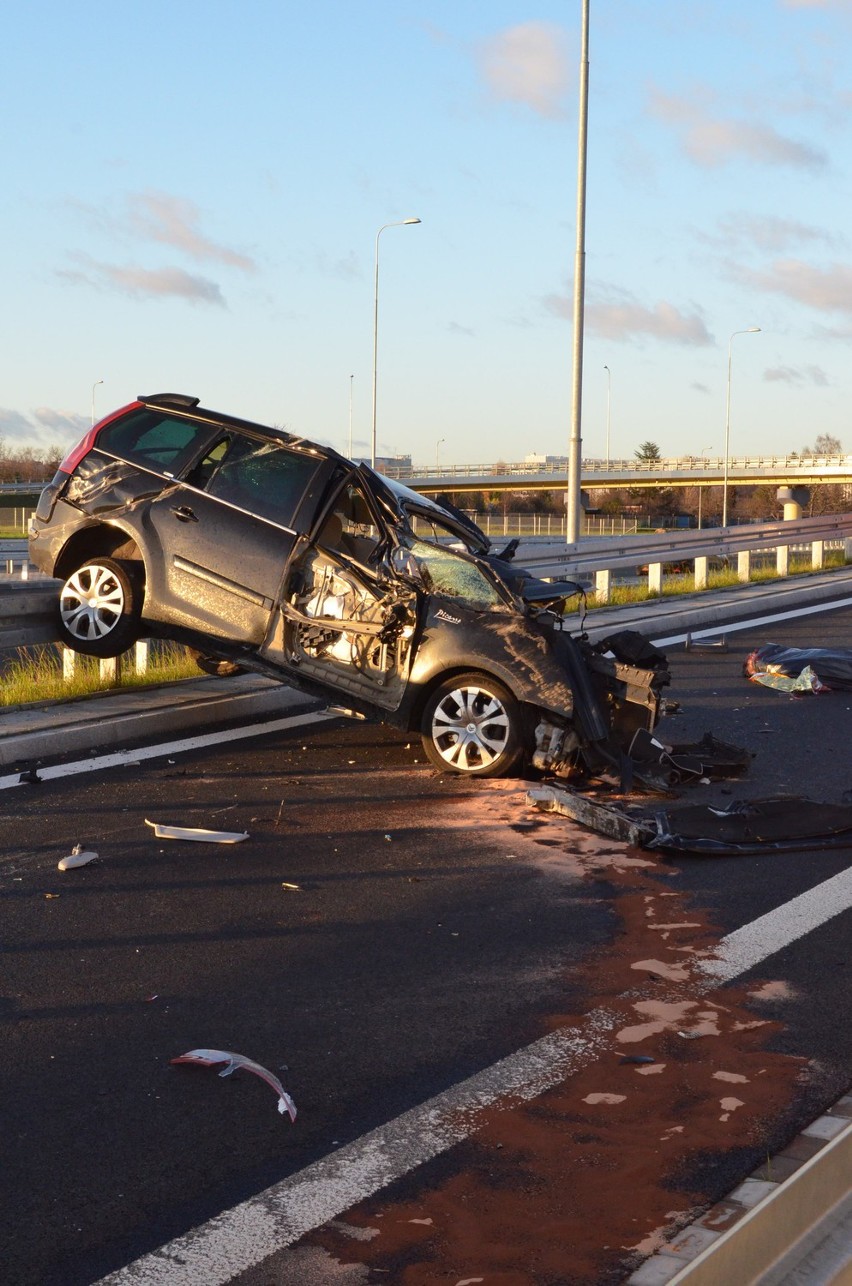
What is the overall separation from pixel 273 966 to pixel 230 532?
14.1ft

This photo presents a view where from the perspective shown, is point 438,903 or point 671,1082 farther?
point 438,903

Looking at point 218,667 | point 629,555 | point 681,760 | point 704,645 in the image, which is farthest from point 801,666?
point 629,555

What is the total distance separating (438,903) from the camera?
22.0 feet

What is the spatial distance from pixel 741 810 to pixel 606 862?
118 cm

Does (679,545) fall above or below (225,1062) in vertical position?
above

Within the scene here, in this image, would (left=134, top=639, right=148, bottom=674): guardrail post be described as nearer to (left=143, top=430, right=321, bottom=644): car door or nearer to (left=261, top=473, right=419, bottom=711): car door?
(left=143, top=430, right=321, bottom=644): car door

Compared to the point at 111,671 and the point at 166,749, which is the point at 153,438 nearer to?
the point at 111,671

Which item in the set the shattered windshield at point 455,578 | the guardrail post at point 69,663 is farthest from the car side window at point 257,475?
the guardrail post at point 69,663

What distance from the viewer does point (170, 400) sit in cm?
1017

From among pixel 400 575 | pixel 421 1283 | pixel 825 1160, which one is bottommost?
pixel 421 1283

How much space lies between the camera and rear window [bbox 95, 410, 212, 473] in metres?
9.89

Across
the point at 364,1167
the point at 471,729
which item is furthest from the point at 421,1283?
the point at 471,729

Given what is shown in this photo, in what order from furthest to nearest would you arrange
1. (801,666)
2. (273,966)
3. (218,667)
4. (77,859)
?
(801,666)
(218,667)
(77,859)
(273,966)

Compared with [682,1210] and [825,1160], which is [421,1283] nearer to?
[682,1210]
